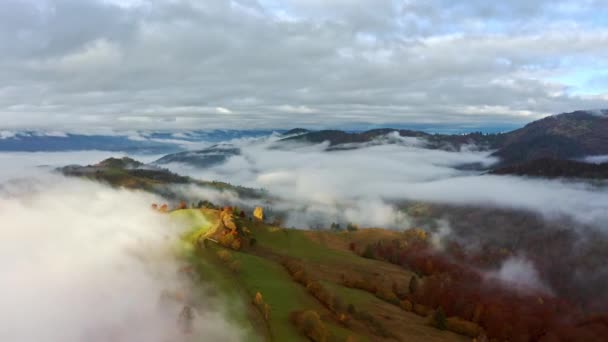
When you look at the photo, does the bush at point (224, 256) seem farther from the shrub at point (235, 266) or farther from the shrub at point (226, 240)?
the shrub at point (226, 240)

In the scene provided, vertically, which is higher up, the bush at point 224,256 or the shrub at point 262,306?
the bush at point 224,256

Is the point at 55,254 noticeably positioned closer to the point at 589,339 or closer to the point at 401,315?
the point at 401,315

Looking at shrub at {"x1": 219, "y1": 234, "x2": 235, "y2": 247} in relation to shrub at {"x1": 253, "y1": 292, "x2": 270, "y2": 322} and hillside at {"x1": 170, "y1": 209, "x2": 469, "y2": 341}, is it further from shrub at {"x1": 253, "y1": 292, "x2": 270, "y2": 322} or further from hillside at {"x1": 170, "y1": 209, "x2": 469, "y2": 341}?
shrub at {"x1": 253, "y1": 292, "x2": 270, "y2": 322}

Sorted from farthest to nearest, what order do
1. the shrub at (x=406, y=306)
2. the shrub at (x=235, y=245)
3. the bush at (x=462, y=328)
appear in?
the shrub at (x=235, y=245), the shrub at (x=406, y=306), the bush at (x=462, y=328)

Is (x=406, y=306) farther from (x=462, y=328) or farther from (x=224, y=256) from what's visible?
(x=224, y=256)

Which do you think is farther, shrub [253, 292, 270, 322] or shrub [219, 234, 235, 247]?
shrub [219, 234, 235, 247]

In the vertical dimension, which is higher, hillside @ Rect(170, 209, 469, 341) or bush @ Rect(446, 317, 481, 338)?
hillside @ Rect(170, 209, 469, 341)

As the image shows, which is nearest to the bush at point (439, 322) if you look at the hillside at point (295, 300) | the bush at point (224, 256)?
the hillside at point (295, 300)

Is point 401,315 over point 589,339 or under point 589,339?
over

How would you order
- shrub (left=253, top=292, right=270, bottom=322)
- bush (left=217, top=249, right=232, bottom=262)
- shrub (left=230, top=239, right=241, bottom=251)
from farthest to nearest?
shrub (left=230, top=239, right=241, bottom=251), bush (left=217, top=249, right=232, bottom=262), shrub (left=253, top=292, right=270, bottom=322)

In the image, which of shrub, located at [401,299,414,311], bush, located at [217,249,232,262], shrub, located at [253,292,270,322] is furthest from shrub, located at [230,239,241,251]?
shrub, located at [401,299,414,311]

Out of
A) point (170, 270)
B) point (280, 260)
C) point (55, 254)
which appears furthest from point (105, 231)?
point (280, 260)
